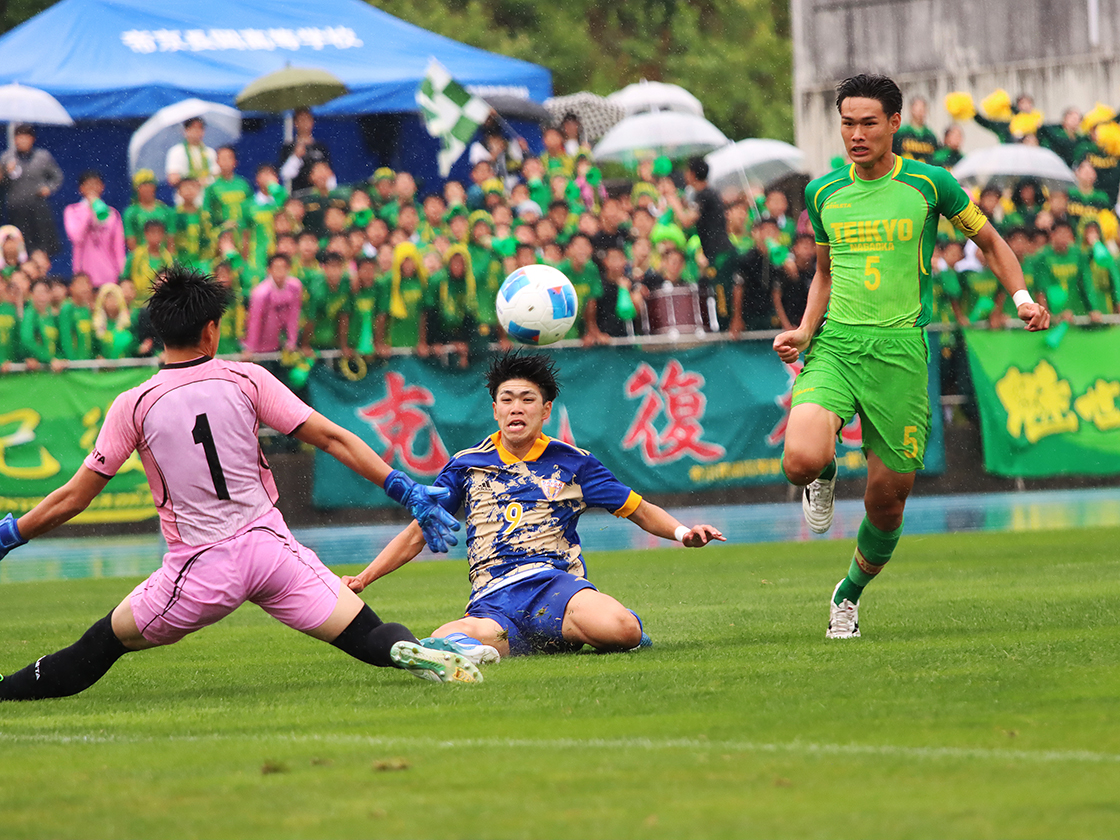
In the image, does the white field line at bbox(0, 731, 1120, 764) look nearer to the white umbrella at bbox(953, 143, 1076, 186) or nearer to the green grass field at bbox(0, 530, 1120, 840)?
the green grass field at bbox(0, 530, 1120, 840)

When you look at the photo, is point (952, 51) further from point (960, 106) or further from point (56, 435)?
point (56, 435)

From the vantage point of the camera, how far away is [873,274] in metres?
7.87

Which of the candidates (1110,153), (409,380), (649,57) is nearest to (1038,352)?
(1110,153)

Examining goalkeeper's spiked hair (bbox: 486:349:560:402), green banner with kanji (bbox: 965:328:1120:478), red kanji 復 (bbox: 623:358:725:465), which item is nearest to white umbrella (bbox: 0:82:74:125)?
red kanji 復 (bbox: 623:358:725:465)

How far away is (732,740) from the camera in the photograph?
16.7ft

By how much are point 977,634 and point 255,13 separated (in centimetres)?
2002

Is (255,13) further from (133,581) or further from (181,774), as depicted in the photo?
(181,774)

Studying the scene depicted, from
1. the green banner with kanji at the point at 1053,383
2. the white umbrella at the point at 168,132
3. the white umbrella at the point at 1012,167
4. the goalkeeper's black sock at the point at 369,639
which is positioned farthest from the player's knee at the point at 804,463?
the white umbrella at the point at 168,132

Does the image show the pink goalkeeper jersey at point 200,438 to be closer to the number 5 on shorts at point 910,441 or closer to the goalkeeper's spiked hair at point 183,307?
the goalkeeper's spiked hair at point 183,307

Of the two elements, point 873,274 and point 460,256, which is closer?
point 873,274

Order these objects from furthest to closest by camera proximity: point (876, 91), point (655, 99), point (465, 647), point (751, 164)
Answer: point (655, 99), point (751, 164), point (876, 91), point (465, 647)

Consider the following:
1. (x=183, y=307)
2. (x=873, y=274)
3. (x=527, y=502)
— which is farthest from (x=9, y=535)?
(x=873, y=274)

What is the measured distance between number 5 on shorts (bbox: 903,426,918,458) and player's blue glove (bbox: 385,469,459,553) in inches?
98.3

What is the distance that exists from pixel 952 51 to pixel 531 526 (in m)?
22.5
